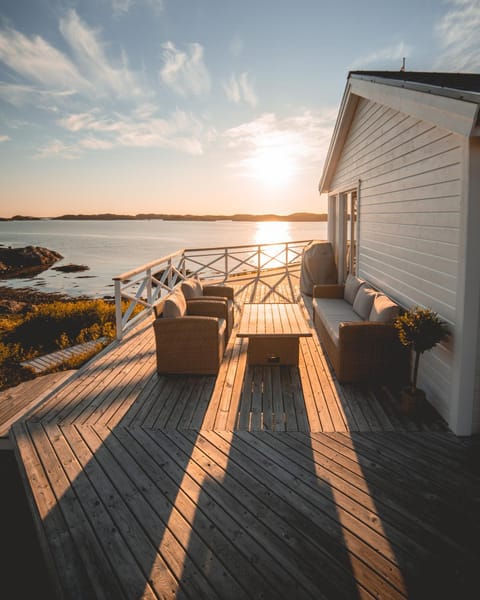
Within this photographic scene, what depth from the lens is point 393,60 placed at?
6.70m

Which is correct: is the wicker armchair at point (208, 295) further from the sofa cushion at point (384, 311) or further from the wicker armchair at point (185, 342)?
the sofa cushion at point (384, 311)

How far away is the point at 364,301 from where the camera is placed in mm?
4602

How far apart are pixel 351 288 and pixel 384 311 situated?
1739 millimetres

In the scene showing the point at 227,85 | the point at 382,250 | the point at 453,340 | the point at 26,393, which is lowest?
the point at 26,393

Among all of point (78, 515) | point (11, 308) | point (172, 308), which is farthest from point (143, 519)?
point (11, 308)

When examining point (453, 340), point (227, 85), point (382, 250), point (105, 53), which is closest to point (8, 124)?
point (105, 53)

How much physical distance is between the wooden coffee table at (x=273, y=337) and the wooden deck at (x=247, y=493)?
56 centimetres

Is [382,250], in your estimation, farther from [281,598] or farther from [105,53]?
[105,53]

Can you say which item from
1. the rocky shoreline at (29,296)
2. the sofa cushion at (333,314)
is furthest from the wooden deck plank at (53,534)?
the rocky shoreline at (29,296)

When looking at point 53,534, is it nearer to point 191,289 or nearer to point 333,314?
point 191,289

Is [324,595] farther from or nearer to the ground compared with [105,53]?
nearer to the ground

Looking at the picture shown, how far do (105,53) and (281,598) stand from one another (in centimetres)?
788

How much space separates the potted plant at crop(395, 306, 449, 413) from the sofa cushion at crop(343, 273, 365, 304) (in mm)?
2147

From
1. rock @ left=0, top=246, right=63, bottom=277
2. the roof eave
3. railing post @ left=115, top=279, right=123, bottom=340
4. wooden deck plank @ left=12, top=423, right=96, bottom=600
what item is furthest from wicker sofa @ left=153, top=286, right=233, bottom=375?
rock @ left=0, top=246, right=63, bottom=277
